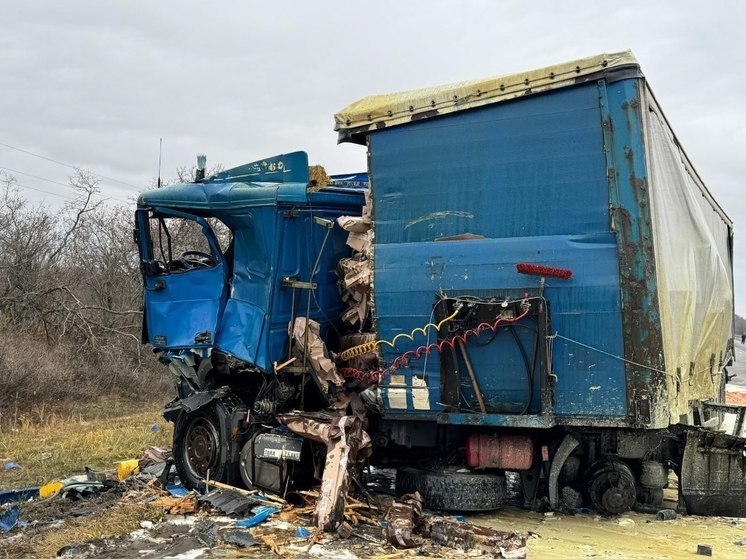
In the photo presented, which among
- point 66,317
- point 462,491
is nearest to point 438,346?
point 462,491

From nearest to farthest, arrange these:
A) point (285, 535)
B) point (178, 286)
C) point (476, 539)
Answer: point (476, 539)
point (285, 535)
point (178, 286)

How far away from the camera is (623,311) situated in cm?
479

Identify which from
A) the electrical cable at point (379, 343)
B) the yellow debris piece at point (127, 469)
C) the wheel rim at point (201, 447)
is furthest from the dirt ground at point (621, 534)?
the yellow debris piece at point (127, 469)

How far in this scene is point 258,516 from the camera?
17.0ft

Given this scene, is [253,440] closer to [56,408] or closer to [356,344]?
[356,344]

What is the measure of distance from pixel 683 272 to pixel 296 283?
3.35m

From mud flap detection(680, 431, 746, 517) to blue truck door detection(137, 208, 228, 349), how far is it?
4.36 m

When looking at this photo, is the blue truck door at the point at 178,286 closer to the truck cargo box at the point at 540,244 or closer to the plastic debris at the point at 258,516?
the plastic debris at the point at 258,516

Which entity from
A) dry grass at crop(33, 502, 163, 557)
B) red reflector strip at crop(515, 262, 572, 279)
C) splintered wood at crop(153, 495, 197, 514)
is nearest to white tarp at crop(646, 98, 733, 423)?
red reflector strip at crop(515, 262, 572, 279)

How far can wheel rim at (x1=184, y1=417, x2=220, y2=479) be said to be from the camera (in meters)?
6.31

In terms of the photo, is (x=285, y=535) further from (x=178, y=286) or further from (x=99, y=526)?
(x=178, y=286)

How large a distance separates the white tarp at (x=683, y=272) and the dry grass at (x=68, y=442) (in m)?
6.36

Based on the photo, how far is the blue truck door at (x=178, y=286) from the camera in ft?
21.8

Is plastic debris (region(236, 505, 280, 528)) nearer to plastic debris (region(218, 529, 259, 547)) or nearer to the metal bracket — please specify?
plastic debris (region(218, 529, 259, 547))
